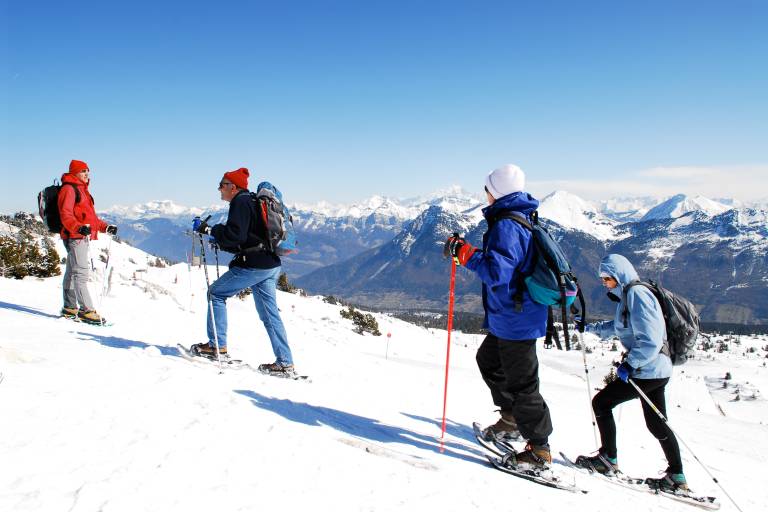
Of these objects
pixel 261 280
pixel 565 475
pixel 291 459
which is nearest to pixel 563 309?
pixel 565 475

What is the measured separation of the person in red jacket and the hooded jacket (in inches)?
293

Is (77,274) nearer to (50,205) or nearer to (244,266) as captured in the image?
(50,205)

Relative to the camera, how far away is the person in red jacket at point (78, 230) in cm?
871

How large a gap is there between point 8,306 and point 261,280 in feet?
23.0

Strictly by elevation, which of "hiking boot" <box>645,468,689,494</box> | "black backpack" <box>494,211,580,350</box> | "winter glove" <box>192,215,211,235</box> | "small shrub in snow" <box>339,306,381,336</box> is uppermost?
"winter glove" <box>192,215,211,235</box>

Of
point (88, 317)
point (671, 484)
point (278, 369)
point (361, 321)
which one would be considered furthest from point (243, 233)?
point (361, 321)

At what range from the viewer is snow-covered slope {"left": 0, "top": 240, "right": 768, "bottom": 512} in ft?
11.7

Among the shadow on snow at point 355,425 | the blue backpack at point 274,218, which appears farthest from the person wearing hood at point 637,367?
the blue backpack at point 274,218

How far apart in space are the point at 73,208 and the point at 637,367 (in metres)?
9.70

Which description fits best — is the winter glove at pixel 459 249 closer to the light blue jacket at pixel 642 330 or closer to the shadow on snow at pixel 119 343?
the light blue jacket at pixel 642 330

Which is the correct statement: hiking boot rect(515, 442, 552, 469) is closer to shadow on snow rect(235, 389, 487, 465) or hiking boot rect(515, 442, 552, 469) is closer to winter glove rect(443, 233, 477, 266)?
shadow on snow rect(235, 389, 487, 465)

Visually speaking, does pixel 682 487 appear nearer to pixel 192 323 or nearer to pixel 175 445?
pixel 175 445

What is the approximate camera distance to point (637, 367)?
18.0 feet

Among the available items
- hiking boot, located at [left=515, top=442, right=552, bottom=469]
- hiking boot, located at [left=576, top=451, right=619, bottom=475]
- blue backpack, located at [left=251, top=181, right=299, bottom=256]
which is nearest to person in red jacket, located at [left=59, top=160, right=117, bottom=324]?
blue backpack, located at [left=251, top=181, right=299, bottom=256]
